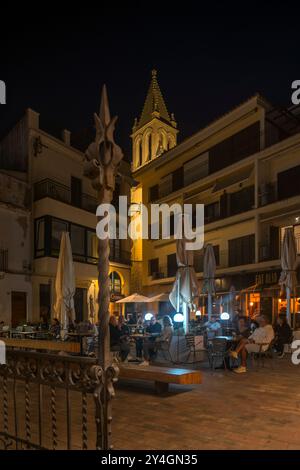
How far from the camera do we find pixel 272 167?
26062 mm

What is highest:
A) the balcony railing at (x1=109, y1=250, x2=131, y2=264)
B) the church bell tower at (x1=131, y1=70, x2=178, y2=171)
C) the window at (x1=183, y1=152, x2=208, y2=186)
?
the church bell tower at (x1=131, y1=70, x2=178, y2=171)

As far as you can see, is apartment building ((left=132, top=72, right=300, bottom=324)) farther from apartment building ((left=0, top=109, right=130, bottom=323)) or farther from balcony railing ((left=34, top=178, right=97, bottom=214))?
balcony railing ((left=34, top=178, right=97, bottom=214))

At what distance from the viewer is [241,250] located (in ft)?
89.1

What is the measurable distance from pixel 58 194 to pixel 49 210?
2.35m

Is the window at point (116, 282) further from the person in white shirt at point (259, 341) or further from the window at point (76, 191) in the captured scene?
the person in white shirt at point (259, 341)

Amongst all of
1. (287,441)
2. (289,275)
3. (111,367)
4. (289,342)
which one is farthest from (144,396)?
(289,275)

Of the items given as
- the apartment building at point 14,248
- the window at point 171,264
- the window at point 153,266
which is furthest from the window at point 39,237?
the window at point 153,266

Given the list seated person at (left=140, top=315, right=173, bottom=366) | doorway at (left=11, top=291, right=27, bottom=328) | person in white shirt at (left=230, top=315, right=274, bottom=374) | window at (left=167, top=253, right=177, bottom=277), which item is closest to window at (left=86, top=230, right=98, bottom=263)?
doorway at (left=11, top=291, right=27, bottom=328)

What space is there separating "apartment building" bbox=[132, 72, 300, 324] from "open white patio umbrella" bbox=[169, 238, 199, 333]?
30.5 feet

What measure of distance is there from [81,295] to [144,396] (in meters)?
20.6

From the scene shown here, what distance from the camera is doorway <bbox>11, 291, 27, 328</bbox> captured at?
75.4 ft

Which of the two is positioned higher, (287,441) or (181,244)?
(181,244)

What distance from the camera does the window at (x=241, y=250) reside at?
26.3m

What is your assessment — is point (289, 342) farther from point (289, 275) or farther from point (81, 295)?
point (81, 295)
